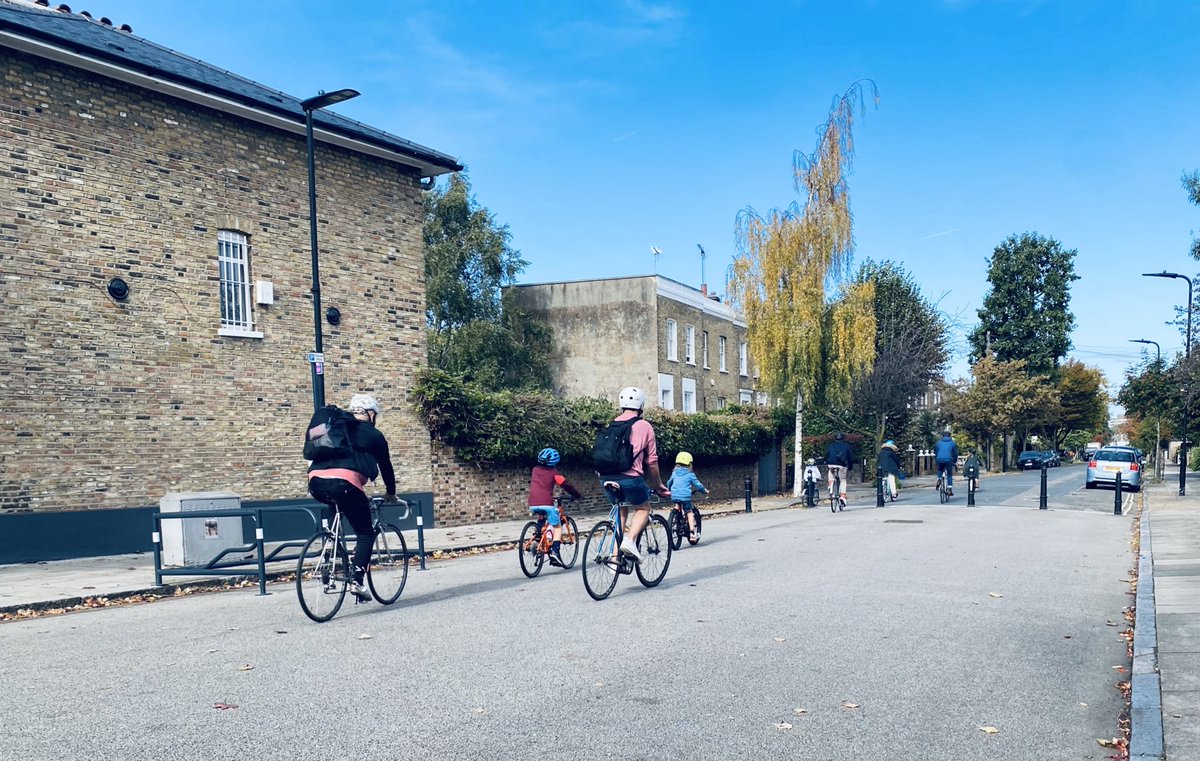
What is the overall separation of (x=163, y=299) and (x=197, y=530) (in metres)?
5.37

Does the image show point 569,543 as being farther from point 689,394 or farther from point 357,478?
point 689,394

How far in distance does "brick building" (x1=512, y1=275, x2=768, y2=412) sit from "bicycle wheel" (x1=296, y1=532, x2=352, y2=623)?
25703 millimetres

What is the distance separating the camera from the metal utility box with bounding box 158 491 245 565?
1027cm

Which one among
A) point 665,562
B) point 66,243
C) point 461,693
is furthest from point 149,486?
point 461,693

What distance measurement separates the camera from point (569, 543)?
34.9 feet

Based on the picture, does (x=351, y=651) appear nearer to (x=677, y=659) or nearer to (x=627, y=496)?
(x=677, y=659)

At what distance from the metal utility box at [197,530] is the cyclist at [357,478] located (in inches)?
131

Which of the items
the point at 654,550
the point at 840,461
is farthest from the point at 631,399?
the point at 840,461

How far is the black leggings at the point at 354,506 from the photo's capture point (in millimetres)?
7426

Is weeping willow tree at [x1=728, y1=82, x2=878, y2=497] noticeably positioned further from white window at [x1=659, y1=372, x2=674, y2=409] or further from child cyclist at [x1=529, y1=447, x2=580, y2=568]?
child cyclist at [x1=529, y1=447, x2=580, y2=568]

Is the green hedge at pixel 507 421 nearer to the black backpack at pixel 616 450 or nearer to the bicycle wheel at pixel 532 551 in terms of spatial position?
the bicycle wheel at pixel 532 551

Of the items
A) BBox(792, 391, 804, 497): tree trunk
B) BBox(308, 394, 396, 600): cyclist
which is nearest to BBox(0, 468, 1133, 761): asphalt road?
BBox(308, 394, 396, 600): cyclist

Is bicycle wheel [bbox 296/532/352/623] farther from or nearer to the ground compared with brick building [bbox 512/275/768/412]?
nearer to the ground

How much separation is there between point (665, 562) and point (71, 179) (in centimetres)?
1028
